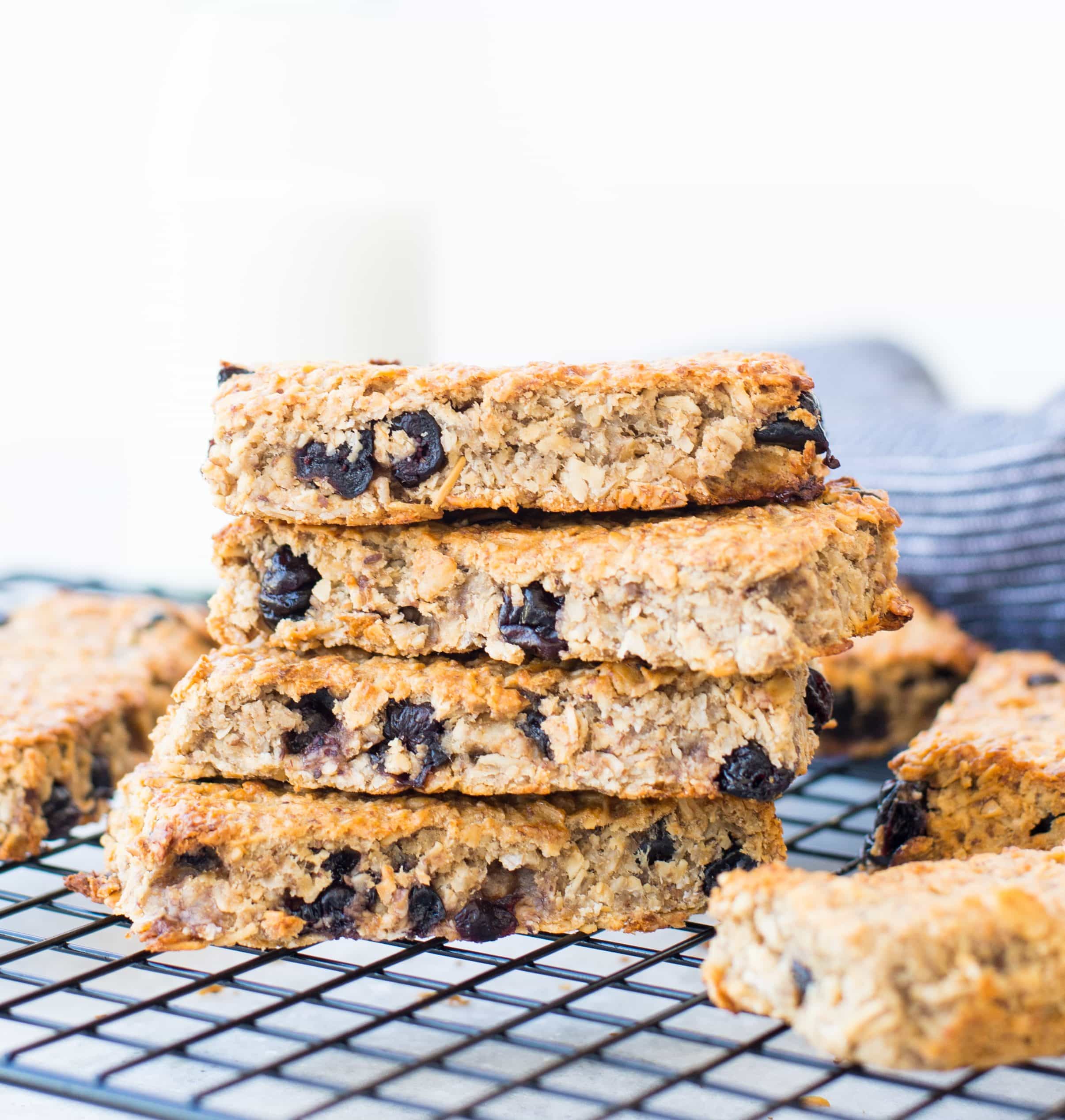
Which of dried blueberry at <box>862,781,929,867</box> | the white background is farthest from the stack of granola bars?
the white background

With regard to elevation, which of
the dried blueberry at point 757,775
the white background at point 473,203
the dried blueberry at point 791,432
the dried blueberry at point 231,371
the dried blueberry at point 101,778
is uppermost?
the white background at point 473,203

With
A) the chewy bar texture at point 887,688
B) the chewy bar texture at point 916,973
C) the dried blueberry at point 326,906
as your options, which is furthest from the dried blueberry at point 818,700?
the chewy bar texture at point 887,688

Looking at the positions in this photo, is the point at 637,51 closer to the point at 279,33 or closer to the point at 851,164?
the point at 851,164

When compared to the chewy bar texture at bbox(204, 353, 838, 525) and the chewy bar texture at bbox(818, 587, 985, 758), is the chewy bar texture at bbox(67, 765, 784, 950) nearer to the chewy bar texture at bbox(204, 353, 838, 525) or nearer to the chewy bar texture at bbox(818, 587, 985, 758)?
the chewy bar texture at bbox(204, 353, 838, 525)

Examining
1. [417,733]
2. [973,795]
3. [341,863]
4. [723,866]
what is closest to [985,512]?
[973,795]

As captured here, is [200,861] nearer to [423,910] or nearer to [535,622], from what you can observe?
[423,910]

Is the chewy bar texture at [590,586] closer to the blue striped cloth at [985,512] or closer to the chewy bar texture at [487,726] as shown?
the chewy bar texture at [487,726]
